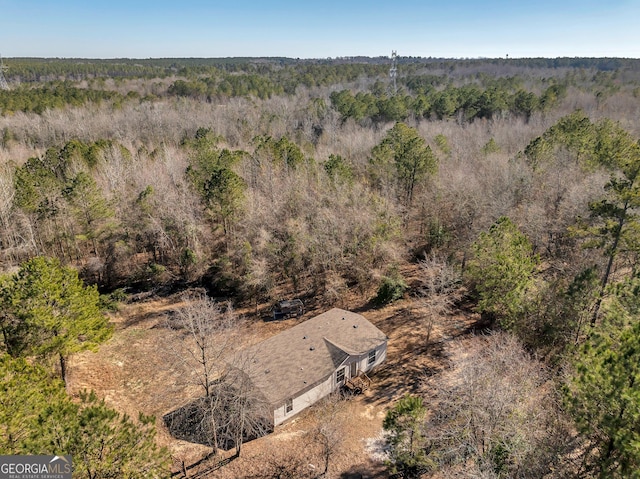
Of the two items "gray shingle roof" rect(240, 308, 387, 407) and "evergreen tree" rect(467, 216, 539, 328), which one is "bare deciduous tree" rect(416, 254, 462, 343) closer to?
"evergreen tree" rect(467, 216, 539, 328)

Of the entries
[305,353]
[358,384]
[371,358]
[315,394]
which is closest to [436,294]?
[371,358]

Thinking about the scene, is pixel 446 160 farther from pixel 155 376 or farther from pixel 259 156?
pixel 155 376

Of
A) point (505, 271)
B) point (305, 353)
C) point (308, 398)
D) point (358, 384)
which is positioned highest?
point (505, 271)

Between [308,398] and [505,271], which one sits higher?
[505,271]

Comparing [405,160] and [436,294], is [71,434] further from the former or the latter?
[405,160]

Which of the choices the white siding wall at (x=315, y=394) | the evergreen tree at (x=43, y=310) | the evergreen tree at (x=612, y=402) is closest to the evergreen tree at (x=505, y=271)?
the white siding wall at (x=315, y=394)

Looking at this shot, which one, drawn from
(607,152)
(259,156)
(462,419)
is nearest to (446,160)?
(607,152)

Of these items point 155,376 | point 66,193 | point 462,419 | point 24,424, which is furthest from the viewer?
point 66,193

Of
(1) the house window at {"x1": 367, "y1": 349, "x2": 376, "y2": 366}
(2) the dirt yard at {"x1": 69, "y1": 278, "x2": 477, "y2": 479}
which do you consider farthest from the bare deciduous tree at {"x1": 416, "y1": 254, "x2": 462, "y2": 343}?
(1) the house window at {"x1": 367, "y1": 349, "x2": 376, "y2": 366}
